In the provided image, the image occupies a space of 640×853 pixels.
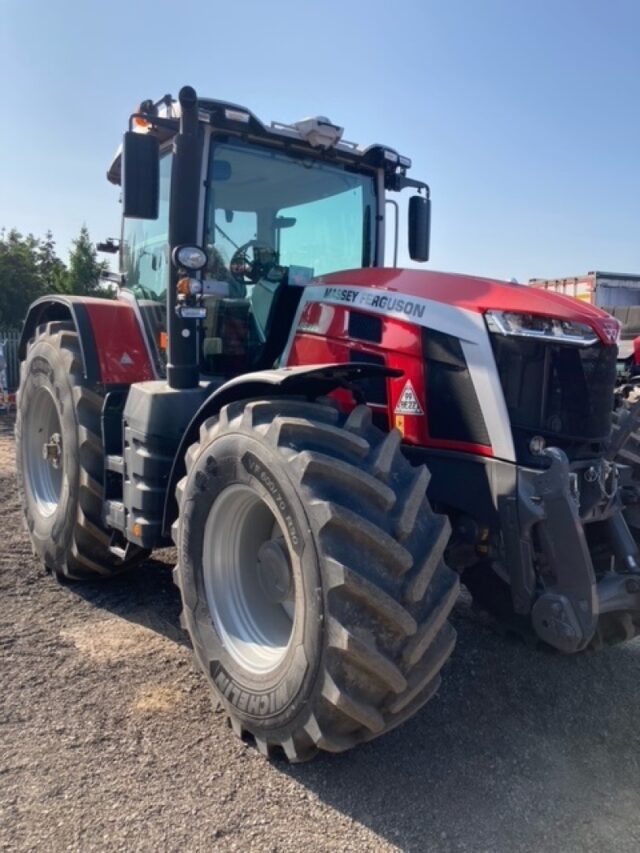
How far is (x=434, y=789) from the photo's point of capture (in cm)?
274

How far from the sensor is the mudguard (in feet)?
14.3

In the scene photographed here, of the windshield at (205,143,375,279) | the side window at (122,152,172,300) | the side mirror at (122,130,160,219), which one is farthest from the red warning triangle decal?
the side window at (122,152,172,300)

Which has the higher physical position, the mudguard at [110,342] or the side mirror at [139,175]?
the side mirror at [139,175]

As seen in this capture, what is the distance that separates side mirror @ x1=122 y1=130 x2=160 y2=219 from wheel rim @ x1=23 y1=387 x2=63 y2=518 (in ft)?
6.35

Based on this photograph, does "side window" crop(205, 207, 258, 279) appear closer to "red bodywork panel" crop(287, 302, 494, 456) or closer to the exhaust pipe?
the exhaust pipe

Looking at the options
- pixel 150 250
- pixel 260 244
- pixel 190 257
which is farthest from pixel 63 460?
pixel 260 244

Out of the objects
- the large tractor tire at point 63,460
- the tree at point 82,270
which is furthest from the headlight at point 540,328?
the tree at point 82,270

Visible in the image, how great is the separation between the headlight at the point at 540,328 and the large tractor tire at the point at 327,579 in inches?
25.0

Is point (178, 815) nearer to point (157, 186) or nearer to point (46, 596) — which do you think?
point (46, 596)

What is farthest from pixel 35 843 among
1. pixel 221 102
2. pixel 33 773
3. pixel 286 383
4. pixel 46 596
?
pixel 221 102

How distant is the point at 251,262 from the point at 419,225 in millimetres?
1191

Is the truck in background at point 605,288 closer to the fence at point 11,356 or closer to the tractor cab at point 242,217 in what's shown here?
the fence at point 11,356

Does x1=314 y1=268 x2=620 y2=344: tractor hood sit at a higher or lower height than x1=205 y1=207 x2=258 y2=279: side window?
lower

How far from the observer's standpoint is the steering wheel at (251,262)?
4.00m
